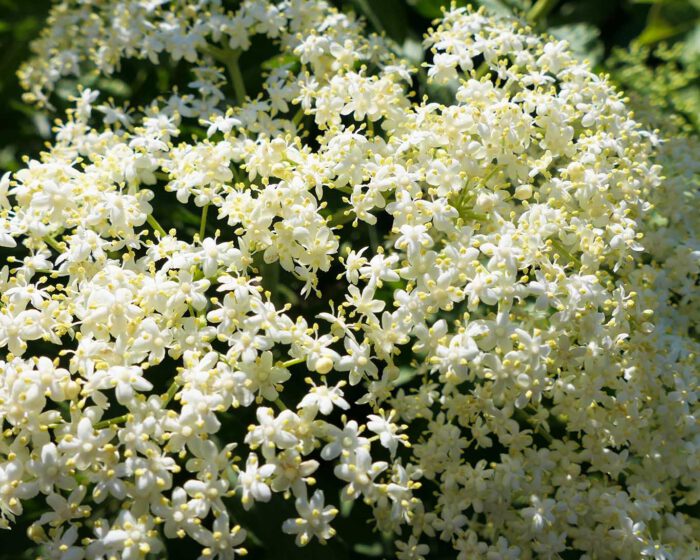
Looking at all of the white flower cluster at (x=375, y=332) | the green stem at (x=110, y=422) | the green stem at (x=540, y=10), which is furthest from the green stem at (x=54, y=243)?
the green stem at (x=540, y=10)

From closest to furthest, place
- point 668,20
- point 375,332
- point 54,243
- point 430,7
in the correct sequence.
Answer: point 375,332 → point 54,243 → point 430,7 → point 668,20

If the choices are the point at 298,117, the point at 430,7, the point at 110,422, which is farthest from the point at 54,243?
the point at 430,7

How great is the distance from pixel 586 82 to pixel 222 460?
137 centimetres

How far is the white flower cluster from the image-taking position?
1.45 metres

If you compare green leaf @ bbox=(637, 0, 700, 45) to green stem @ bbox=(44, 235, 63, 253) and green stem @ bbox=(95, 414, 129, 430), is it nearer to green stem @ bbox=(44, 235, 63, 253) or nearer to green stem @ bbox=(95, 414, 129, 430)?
green stem @ bbox=(44, 235, 63, 253)

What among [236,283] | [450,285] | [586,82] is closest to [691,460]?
[450,285]

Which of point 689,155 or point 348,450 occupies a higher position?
point 689,155

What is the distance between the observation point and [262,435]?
57.0 inches

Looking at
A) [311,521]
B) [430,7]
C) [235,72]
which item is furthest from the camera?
[430,7]

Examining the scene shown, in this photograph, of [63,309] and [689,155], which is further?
[689,155]

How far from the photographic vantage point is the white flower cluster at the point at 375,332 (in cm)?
145

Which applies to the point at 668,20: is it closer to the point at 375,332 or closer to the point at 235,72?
the point at 235,72

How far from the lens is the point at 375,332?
1579 millimetres

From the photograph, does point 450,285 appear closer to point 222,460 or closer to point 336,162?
point 336,162
